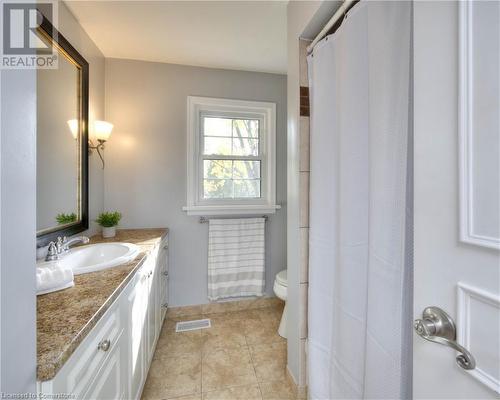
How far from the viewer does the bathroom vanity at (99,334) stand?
0.61 m

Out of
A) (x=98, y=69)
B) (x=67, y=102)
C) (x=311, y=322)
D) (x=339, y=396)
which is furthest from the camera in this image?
(x=98, y=69)

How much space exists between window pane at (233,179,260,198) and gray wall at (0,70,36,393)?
1968 millimetres

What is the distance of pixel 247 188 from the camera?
2471mm

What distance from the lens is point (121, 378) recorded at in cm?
101

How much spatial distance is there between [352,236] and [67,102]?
1.90m

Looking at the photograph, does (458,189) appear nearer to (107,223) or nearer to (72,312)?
(72,312)

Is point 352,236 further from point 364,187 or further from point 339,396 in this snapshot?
point 339,396

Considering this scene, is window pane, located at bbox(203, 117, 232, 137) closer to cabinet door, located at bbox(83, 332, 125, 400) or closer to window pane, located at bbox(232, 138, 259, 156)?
window pane, located at bbox(232, 138, 259, 156)

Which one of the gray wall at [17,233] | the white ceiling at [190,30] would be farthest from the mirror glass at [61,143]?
the gray wall at [17,233]

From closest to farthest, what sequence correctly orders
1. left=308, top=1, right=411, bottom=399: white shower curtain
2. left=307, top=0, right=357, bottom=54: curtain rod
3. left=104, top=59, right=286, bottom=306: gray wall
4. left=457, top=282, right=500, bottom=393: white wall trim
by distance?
left=457, top=282, right=500, bottom=393: white wall trim → left=308, top=1, right=411, bottom=399: white shower curtain → left=307, top=0, right=357, bottom=54: curtain rod → left=104, top=59, right=286, bottom=306: gray wall

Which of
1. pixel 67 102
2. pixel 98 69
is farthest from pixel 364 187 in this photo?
pixel 98 69

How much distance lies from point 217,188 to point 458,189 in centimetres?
207

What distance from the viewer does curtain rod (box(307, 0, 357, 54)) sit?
0.99 meters

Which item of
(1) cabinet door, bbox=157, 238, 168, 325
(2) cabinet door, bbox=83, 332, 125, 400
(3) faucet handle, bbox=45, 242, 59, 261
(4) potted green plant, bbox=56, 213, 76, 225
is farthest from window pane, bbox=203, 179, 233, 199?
(2) cabinet door, bbox=83, 332, 125, 400
